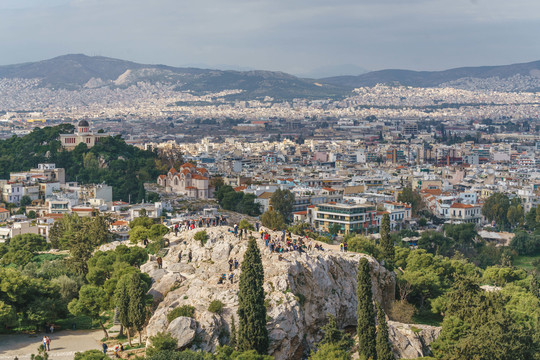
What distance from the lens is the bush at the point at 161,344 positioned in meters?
17.2

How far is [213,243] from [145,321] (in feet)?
10.8

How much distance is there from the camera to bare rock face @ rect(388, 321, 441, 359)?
20247mm

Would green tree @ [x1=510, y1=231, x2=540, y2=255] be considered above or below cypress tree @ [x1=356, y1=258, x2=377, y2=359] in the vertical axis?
below

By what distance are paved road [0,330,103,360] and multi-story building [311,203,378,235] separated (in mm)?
25319

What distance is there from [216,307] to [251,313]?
3.25 feet

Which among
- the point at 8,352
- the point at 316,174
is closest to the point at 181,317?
the point at 8,352

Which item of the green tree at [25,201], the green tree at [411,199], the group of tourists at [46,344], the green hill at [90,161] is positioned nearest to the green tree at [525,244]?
the green tree at [411,199]

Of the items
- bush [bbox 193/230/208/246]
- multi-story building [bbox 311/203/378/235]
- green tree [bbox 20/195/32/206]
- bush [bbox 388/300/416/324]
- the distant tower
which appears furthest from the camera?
the distant tower

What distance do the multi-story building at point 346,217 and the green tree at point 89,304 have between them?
24.5 m

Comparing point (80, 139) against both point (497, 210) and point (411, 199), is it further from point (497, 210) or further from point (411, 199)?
point (497, 210)

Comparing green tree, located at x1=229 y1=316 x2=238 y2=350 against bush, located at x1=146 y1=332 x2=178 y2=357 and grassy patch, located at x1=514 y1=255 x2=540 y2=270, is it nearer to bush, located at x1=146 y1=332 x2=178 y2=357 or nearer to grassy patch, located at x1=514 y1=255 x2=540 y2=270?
bush, located at x1=146 y1=332 x2=178 y2=357

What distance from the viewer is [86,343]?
1969 centimetres

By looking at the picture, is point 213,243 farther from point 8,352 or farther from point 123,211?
point 123,211

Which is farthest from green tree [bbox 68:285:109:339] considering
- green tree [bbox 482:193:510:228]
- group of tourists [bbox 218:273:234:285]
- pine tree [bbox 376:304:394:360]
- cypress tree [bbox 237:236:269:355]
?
green tree [bbox 482:193:510:228]
